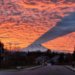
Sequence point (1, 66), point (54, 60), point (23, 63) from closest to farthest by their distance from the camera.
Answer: point (1, 66)
point (23, 63)
point (54, 60)

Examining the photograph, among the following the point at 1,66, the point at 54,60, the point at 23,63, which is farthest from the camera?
the point at 54,60

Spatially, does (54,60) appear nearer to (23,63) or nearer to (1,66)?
(23,63)

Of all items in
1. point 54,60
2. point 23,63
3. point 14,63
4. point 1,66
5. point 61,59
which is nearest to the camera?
point 1,66

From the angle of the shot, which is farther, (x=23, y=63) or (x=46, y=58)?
(x=46, y=58)

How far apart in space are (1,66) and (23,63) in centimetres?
2488

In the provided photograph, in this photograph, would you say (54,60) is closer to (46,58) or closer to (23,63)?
(46,58)

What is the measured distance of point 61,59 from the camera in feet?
388

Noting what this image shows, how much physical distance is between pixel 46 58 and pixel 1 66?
3796 inches

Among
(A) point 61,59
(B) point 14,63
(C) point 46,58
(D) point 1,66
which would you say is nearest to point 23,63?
(B) point 14,63

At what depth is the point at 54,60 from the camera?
140 meters

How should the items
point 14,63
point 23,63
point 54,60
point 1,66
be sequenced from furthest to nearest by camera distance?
1. point 54,60
2. point 23,63
3. point 14,63
4. point 1,66

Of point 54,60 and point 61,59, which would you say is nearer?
point 61,59

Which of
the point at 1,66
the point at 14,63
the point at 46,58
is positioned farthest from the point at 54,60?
the point at 1,66

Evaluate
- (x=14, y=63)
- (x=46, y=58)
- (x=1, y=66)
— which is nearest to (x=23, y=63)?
(x=14, y=63)
